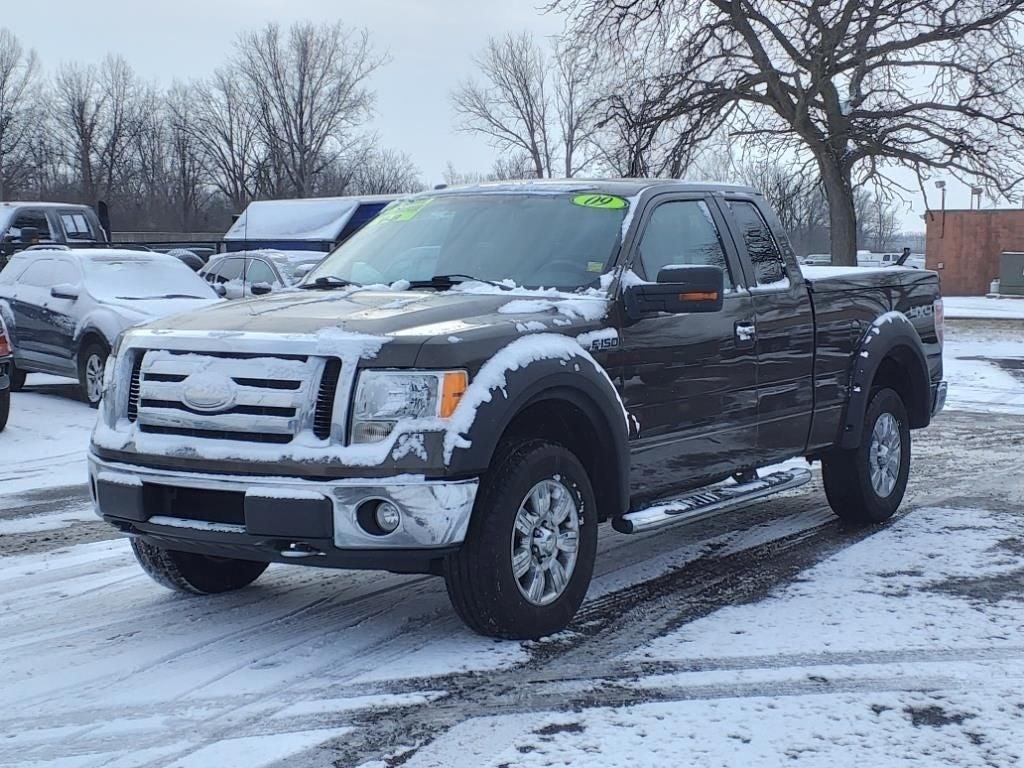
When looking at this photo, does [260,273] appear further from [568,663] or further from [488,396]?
[568,663]

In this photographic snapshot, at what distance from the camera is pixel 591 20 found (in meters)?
29.5

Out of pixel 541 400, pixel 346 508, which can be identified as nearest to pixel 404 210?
pixel 541 400

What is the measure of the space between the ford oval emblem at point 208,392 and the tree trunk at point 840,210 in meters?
24.8

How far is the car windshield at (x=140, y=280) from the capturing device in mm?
14117

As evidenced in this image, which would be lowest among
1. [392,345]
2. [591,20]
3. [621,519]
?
[621,519]

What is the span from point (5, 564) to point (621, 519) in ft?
10.6

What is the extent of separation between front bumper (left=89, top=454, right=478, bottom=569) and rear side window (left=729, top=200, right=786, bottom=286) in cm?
272

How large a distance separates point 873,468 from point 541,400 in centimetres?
326

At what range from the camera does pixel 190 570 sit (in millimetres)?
5945

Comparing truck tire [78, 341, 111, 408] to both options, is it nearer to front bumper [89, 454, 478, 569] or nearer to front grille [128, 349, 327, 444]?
front grille [128, 349, 327, 444]

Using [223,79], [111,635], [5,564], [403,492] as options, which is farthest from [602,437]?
[223,79]

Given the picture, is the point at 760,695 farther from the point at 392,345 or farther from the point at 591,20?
the point at 591,20

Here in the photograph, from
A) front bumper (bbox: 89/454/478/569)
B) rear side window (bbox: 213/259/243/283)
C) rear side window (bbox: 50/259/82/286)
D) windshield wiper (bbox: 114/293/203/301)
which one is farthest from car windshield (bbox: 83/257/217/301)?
front bumper (bbox: 89/454/478/569)

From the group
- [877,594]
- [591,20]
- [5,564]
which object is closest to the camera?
[877,594]
